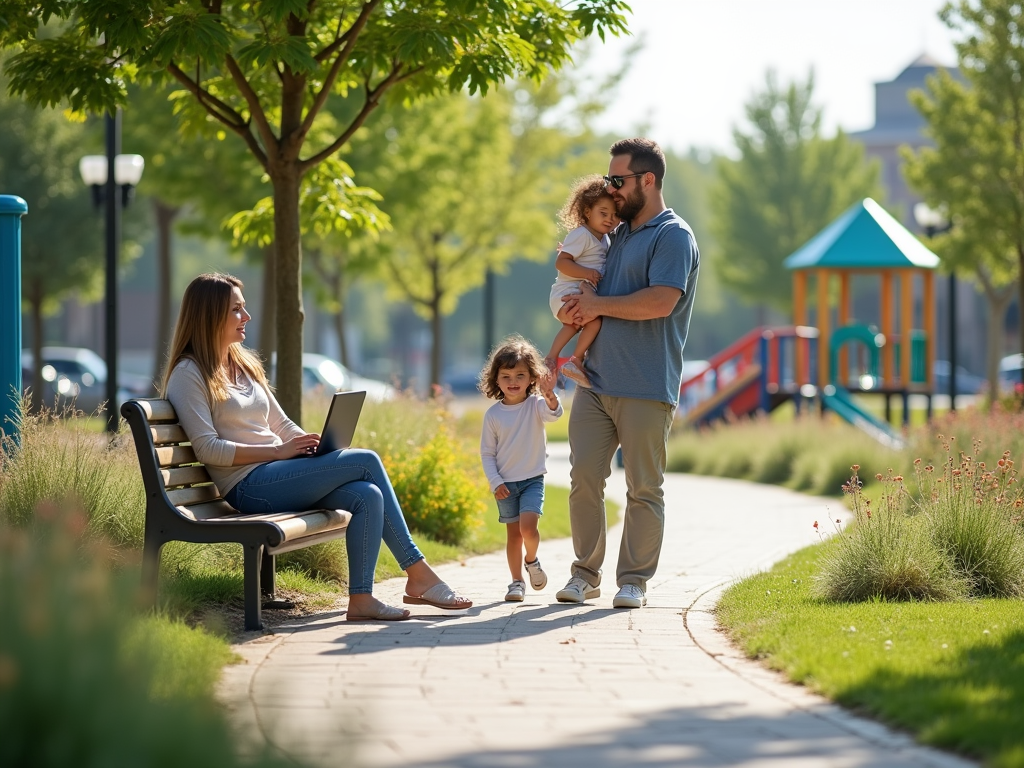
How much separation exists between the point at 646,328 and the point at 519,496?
112cm

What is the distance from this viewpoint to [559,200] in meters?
27.5

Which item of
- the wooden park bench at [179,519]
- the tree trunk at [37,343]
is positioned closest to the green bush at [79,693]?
→ the wooden park bench at [179,519]

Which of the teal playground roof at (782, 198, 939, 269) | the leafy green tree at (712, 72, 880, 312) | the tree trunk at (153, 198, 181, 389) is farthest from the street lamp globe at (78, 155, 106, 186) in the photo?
the leafy green tree at (712, 72, 880, 312)

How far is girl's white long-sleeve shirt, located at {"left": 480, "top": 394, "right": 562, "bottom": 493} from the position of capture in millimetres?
6992

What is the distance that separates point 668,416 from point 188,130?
4309 millimetres

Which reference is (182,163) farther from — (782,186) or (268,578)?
(782,186)

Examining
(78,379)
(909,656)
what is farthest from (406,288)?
(909,656)

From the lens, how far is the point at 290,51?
7230 millimetres

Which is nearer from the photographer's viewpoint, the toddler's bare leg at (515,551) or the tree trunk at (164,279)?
the toddler's bare leg at (515,551)

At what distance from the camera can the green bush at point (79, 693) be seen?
2727 millimetres

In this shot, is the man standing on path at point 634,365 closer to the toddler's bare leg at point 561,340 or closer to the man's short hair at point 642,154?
the man's short hair at point 642,154

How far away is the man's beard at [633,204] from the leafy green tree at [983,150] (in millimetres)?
15691

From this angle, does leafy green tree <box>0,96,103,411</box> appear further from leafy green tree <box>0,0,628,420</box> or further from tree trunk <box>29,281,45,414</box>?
leafy green tree <box>0,0,628,420</box>

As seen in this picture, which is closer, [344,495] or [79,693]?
[79,693]
